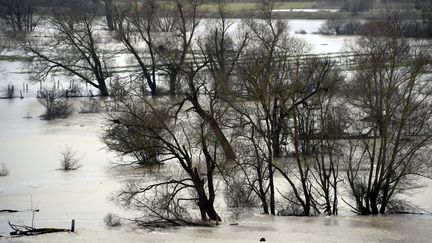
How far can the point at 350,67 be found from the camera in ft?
161

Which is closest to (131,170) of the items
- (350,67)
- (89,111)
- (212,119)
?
(212,119)

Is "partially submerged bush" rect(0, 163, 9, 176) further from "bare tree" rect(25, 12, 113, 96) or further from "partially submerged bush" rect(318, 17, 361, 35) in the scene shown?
"partially submerged bush" rect(318, 17, 361, 35)

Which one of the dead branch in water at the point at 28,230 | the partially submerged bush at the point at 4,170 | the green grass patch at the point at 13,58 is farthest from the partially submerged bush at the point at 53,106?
the dead branch in water at the point at 28,230

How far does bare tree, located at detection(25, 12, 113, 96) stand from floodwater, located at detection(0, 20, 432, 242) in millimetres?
11364

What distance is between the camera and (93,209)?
80.2 feet

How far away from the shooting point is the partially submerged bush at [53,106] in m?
43.5

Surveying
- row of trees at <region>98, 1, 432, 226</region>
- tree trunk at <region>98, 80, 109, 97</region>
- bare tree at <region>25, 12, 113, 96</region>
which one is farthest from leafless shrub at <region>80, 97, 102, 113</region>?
row of trees at <region>98, 1, 432, 226</region>

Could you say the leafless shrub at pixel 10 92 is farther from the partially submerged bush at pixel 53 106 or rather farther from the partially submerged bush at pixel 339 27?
the partially submerged bush at pixel 339 27

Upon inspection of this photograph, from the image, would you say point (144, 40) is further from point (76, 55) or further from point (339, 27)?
point (339, 27)

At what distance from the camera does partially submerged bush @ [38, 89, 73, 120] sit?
4347 centimetres

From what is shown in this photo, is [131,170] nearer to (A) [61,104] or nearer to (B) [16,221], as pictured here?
(B) [16,221]

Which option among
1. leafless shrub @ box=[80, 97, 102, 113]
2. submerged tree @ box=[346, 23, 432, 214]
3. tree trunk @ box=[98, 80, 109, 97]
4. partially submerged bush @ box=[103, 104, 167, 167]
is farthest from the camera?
tree trunk @ box=[98, 80, 109, 97]

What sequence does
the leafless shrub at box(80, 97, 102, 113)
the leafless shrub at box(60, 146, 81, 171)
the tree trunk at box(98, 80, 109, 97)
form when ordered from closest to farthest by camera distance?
the leafless shrub at box(60, 146, 81, 171) → the leafless shrub at box(80, 97, 102, 113) → the tree trunk at box(98, 80, 109, 97)

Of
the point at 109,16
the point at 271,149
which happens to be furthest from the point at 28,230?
the point at 109,16
